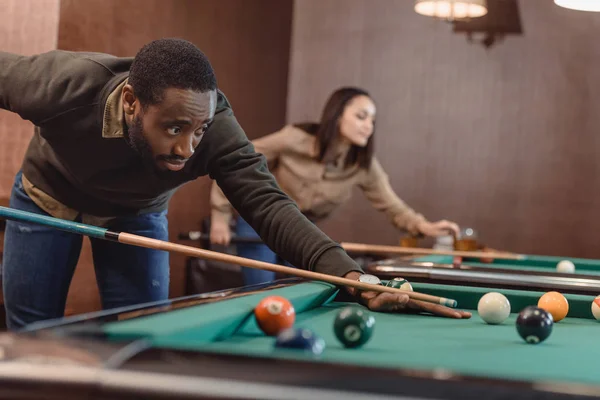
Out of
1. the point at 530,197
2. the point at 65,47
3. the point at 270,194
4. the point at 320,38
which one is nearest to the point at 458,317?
the point at 270,194

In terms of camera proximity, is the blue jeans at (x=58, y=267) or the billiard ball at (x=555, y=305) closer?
the billiard ball at (x=555, y=305)

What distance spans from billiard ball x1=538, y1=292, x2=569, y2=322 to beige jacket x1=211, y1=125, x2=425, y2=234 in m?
2.46

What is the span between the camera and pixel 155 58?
5.82ft

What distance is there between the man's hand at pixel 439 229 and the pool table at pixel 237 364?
2715 millimetres

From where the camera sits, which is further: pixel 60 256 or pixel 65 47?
pixel 65 47

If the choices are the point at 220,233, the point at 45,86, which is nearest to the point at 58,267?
the point at 45,86

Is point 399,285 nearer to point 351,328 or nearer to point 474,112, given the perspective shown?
point 351,328

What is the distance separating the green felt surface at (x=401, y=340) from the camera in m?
1.08

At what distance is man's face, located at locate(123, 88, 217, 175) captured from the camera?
67.7 inches

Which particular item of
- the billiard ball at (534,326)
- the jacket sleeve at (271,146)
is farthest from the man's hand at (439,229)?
the billiard ball at (534,326)

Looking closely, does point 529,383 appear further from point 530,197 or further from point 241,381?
point 530,197

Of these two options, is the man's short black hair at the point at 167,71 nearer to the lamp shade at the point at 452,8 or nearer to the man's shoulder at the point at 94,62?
the man's shoulder at the point at 94,62

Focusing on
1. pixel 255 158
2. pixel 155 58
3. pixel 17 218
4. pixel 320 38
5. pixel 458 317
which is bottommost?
pixel 458 317

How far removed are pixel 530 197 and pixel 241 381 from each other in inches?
192
